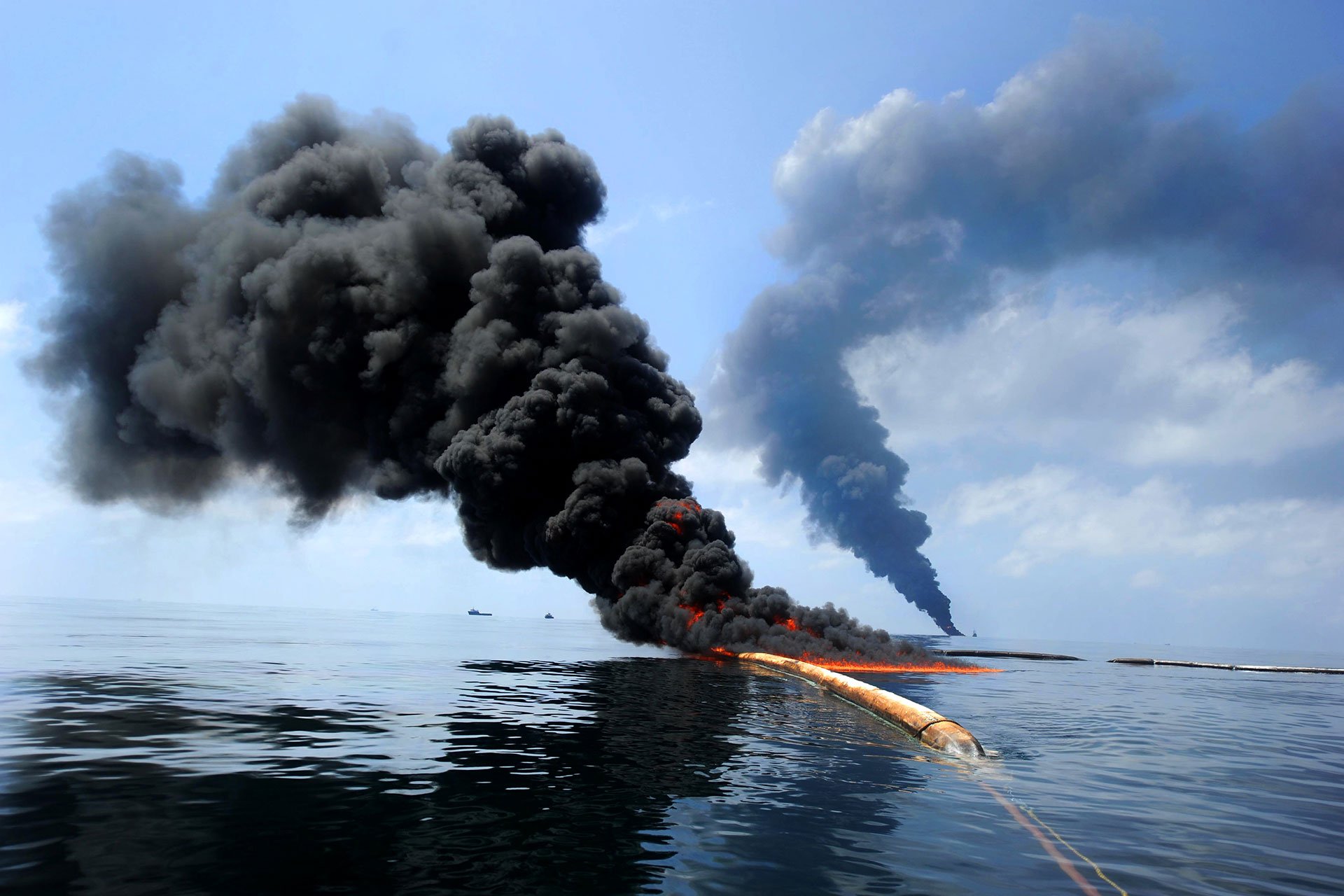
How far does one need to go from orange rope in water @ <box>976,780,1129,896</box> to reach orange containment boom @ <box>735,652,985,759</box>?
4631 millimetres

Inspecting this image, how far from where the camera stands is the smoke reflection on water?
26.3 feet

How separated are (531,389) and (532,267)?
11.0 meters

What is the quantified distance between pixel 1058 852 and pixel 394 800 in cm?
848

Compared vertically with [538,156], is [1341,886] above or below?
below

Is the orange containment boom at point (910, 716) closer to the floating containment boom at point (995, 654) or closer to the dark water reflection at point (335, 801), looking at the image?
the dark water reflection at point (335, 801)

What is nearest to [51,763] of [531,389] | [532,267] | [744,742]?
[744,742]

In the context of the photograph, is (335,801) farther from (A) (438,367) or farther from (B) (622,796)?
(A) (438,367)

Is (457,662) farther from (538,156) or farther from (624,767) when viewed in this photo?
(538,156)

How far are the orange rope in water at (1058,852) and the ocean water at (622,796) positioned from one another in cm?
5

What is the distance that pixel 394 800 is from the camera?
35.8ft

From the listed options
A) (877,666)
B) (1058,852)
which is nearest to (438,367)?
(877,666)

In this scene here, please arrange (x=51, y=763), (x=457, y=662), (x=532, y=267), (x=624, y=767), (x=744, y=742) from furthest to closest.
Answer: (x=532, y=267)
(x=457, y=662)
(x=744, y=742)
(x=624, y=767)
(x=51, y=763)

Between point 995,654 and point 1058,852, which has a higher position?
point 995,654

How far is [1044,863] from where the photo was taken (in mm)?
9008
